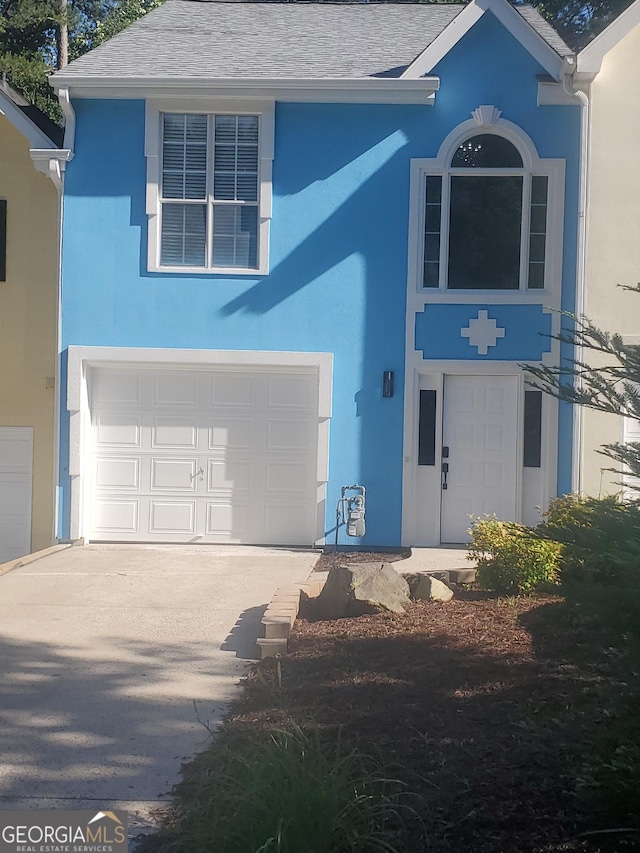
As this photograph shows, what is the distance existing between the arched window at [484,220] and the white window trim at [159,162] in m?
2.05

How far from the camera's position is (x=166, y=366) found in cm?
1287

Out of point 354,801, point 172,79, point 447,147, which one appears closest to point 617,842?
point 354,801

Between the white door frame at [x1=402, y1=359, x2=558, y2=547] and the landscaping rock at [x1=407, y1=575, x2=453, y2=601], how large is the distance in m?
3.80

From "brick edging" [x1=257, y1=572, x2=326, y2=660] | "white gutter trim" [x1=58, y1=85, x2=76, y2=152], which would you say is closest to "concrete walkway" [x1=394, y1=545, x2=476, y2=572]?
"brick edging" [x1=257, y1=572, x2=326, y2=660]

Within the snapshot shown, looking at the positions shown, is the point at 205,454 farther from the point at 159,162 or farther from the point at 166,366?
the point at 159,162

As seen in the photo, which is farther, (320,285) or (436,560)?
(320,285)

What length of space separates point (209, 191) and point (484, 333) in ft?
13.5

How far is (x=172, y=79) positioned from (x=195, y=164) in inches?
43.1

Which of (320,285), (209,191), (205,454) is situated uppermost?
(209,191)

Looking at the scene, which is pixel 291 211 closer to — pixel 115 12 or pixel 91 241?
pixel 91 241

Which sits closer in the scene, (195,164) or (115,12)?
(195,164)

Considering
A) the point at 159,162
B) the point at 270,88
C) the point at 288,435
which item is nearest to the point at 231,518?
the point at 288,435

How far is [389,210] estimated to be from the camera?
41.1 ft

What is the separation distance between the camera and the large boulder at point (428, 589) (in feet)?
28.0
